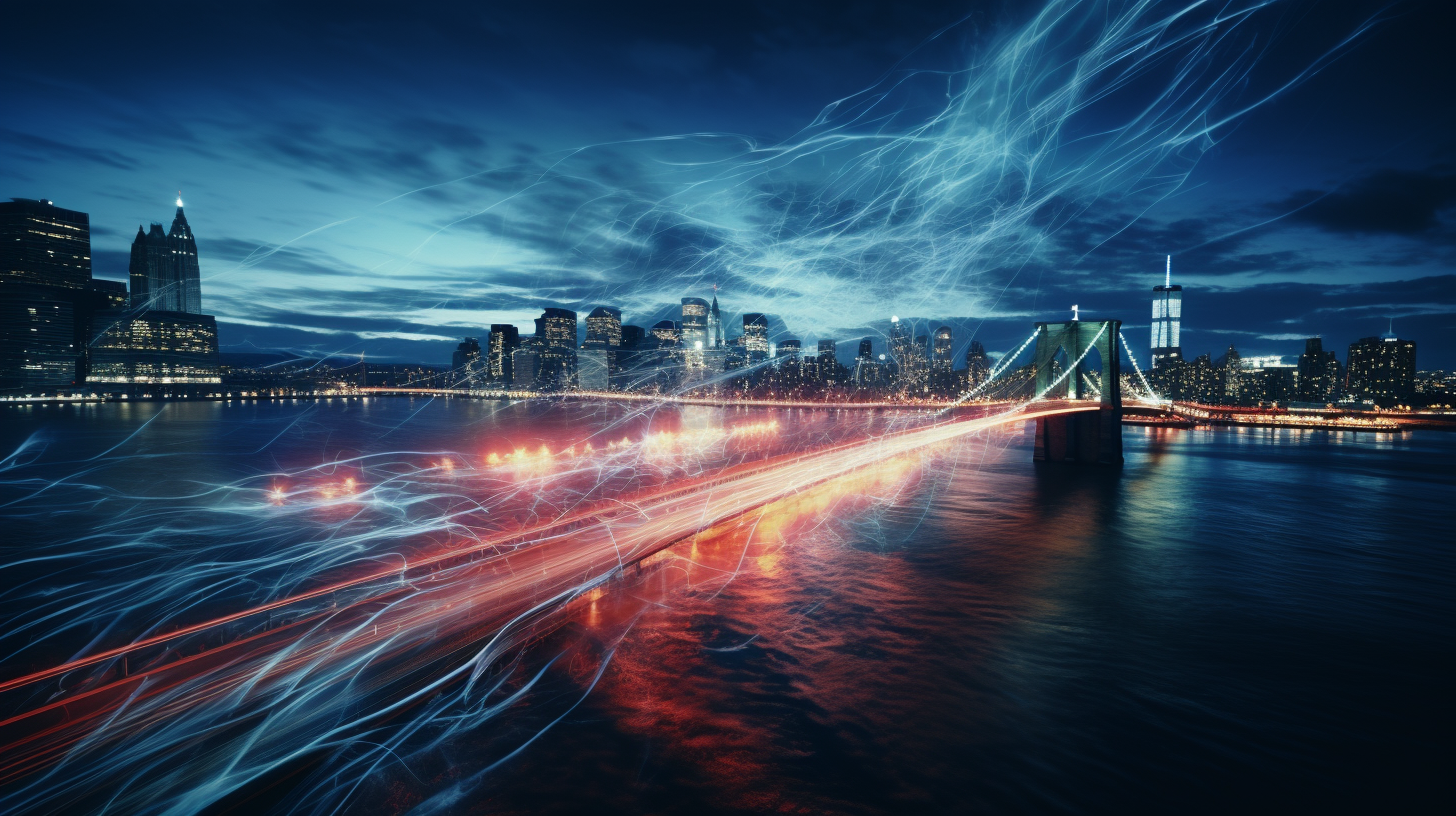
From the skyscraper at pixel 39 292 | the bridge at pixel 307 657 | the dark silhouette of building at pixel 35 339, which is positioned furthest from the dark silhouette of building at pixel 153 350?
the bridge at pixel 307 657

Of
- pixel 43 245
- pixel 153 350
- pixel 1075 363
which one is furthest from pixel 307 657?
pixel 153 350

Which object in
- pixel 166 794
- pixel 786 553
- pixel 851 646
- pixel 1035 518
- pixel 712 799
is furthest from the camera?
pixel 1035 518

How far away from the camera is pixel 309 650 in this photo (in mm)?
8766

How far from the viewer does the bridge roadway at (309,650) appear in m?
6.80

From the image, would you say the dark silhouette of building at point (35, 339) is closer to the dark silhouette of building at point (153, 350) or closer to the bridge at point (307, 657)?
the dark silhouette of building at point (153, 350)

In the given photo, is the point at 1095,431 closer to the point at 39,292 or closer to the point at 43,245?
the point at 39,292

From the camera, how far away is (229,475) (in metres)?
37.4

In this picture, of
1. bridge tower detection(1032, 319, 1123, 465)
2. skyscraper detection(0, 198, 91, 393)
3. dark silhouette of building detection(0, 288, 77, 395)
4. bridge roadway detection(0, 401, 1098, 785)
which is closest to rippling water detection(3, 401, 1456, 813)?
bridge roadway detection(0, 401, 1098, 785)

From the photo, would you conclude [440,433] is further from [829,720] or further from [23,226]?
[23,226]

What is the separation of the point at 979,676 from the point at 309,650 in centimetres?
1007

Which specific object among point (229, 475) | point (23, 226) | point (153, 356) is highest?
point (23, 226)

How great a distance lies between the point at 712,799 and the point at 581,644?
14.0 ft

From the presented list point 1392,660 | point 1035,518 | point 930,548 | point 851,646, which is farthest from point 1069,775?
point 1035,518

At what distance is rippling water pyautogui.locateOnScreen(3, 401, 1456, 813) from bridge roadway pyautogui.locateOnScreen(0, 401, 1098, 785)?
105 centimetres
